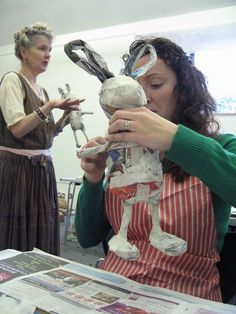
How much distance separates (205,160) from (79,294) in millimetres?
310

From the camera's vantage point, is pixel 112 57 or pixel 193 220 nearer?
pixel 193 220

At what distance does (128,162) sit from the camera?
1.73 ft

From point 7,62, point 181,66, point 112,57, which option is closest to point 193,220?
point 181,66

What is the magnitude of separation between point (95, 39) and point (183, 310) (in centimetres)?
300

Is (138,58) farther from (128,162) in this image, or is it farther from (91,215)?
(91,215)

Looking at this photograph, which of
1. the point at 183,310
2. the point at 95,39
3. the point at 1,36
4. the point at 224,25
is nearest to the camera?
the point at 183,310

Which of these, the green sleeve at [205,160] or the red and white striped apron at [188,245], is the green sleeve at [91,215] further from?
the green sleeve at [205,160]

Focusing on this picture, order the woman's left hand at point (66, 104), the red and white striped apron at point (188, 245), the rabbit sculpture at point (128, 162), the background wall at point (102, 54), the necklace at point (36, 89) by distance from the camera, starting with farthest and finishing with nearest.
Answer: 1. the background wall at point (102, 54)
2. the necklace at point (36, 89)
3. the woman's left hand at point (66, 104)
4. the red and white striped apron at point (188, 245)
5. the rabbit sculpture at point (128, 162)

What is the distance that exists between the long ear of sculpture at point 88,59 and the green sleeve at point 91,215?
1.03 ft

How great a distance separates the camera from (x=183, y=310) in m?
0.57

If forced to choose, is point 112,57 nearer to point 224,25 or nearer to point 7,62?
point 224,25

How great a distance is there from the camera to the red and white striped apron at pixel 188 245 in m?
0.73

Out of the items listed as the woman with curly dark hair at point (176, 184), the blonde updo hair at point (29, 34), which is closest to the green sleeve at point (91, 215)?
the woman with curly dark hair at point (176, 184)

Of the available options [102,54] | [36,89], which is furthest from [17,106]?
[102,54]
